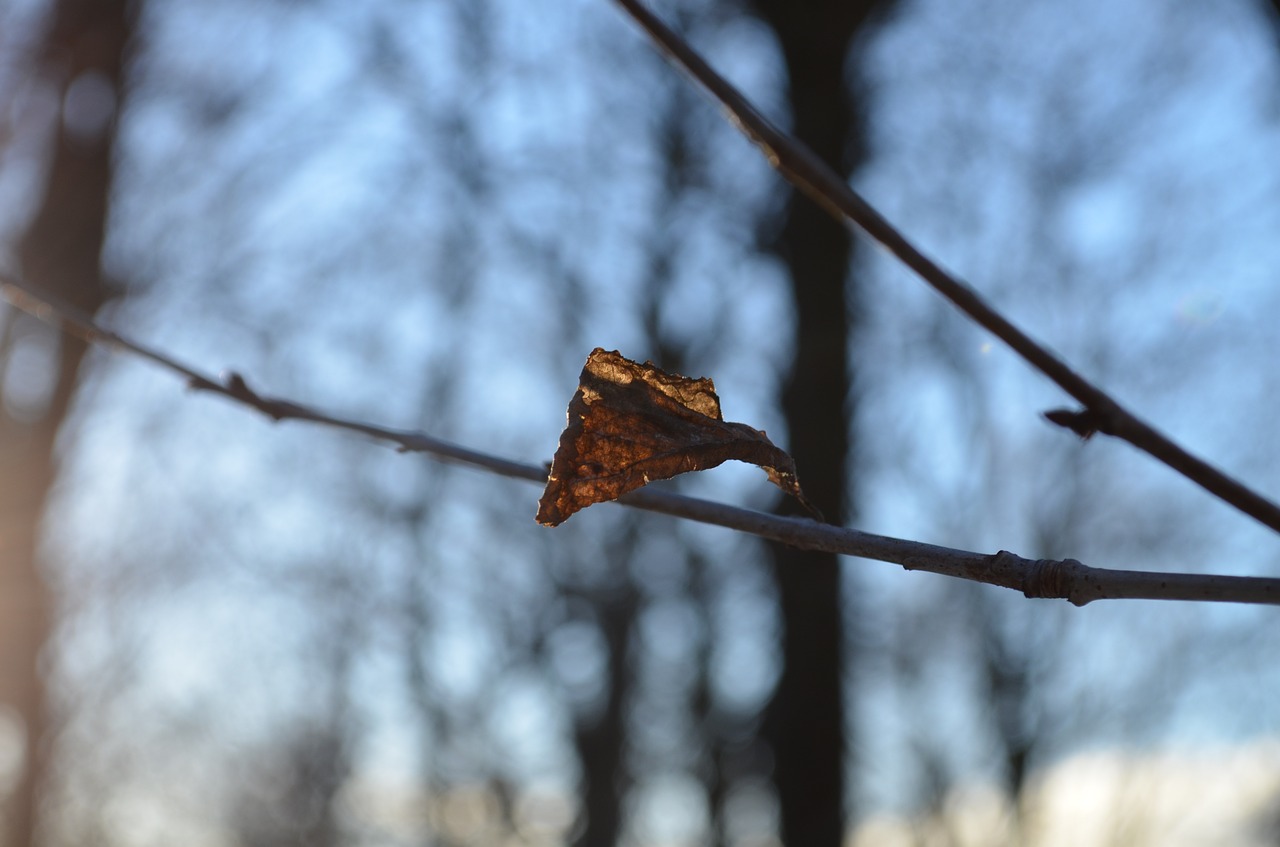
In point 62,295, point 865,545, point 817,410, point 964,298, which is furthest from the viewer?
point 62,295

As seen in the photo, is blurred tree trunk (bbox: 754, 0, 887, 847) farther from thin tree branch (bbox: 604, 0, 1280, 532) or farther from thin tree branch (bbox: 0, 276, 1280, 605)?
thin tree branch (bbox: 604, 0, 1280, 532)

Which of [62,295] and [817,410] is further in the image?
[62,295]

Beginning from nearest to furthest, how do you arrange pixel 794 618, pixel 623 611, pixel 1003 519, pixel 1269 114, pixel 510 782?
pixel 1269 114 < pixel 794 618 < pixel 1003 519 < pixel 623 611 < pixel 510 782

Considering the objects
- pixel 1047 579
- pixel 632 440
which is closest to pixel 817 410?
pixel 632 440

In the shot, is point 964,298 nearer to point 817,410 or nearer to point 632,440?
point 632,440

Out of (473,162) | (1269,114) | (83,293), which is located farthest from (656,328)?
(1269,114)

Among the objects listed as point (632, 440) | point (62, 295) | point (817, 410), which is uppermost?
point (62, 295)

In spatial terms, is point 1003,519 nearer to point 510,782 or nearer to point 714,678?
point 714,678
